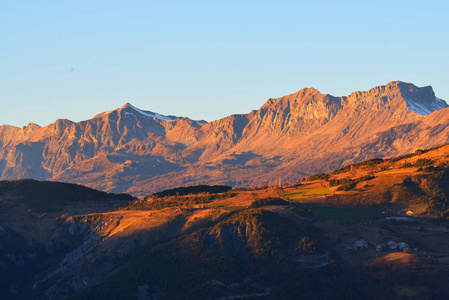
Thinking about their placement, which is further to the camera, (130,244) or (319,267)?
(130,244)

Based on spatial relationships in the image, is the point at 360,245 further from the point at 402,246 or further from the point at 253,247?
the point at 253,247

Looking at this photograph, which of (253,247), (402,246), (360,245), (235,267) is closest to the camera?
(235,267)

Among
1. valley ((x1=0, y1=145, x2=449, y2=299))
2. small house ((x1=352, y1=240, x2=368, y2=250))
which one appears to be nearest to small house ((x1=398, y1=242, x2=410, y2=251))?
valley ((x1=0, y1=145, x2=449, y2=299))

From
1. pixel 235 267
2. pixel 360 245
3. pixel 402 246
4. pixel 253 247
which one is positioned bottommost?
pixel 402 246

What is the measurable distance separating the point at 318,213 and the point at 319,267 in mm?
36634

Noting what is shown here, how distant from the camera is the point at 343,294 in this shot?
122750 mm

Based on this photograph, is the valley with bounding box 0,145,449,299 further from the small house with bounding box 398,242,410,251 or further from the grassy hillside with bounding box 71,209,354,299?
the small house with bounding box 398,242,410,251

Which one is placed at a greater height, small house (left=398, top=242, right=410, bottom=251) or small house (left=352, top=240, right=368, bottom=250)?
small house (left=352, top=240, right=368, bottom=250)

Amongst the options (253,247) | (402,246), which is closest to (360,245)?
(402,246)

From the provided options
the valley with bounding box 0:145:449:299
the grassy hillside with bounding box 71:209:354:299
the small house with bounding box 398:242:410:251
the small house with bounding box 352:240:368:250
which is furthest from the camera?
the small house with bounding box 352:240:368:250

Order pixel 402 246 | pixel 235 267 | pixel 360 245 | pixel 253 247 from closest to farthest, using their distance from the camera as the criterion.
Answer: pixel 235 267 < pixel 402 246 < pixel 360 245 < pixel 253 247

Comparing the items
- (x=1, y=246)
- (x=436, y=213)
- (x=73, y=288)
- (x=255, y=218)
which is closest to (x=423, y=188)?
(x=436, y=213)

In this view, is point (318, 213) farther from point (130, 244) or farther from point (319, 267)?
point (130, 244)

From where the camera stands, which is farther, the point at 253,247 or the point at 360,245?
the point at 253,247
